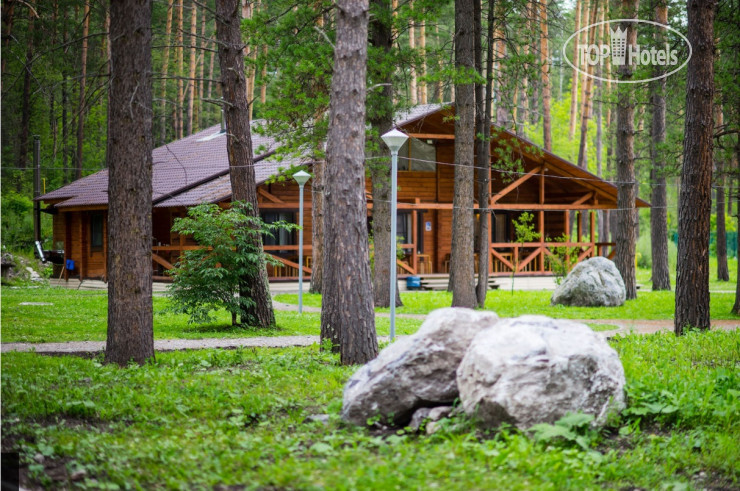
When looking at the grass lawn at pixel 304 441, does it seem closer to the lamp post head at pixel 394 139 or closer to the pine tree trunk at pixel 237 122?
the lamp post head at pixel 394 139

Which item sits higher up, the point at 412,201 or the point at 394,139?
the point at 412,201

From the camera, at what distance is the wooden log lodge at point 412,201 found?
25453mm

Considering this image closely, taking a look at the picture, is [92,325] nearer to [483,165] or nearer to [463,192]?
[463,192]

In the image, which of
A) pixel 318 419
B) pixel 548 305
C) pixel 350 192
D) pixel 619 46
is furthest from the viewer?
pixel 619 46

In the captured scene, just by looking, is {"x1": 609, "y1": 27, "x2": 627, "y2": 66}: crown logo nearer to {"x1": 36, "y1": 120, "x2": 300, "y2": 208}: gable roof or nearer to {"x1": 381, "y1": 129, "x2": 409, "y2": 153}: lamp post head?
{"x1": 36, "y1": 120, "x2": 300, "y2": 208}: gable roof

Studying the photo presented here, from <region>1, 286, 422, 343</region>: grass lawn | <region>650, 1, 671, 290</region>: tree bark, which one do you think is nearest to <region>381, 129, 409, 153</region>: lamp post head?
<region>1, 286, 422, 343</region>: grass lawn

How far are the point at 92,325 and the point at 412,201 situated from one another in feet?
51.4

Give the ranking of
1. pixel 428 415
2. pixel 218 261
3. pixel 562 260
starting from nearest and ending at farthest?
1. pixel 428 415
2. pixel 218 261
3. pixel 562 260

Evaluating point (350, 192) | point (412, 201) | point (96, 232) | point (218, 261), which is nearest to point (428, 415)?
point (350, 192)

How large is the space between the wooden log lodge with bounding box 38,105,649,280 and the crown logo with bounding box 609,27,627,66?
3497mm

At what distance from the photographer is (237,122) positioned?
13508mm

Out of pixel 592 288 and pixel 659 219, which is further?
pixel 659 219

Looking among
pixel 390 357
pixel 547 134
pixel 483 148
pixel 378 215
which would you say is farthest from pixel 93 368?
pixel 547 134

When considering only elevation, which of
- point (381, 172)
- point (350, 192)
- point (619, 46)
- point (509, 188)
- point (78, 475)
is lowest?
point (78, 475)
